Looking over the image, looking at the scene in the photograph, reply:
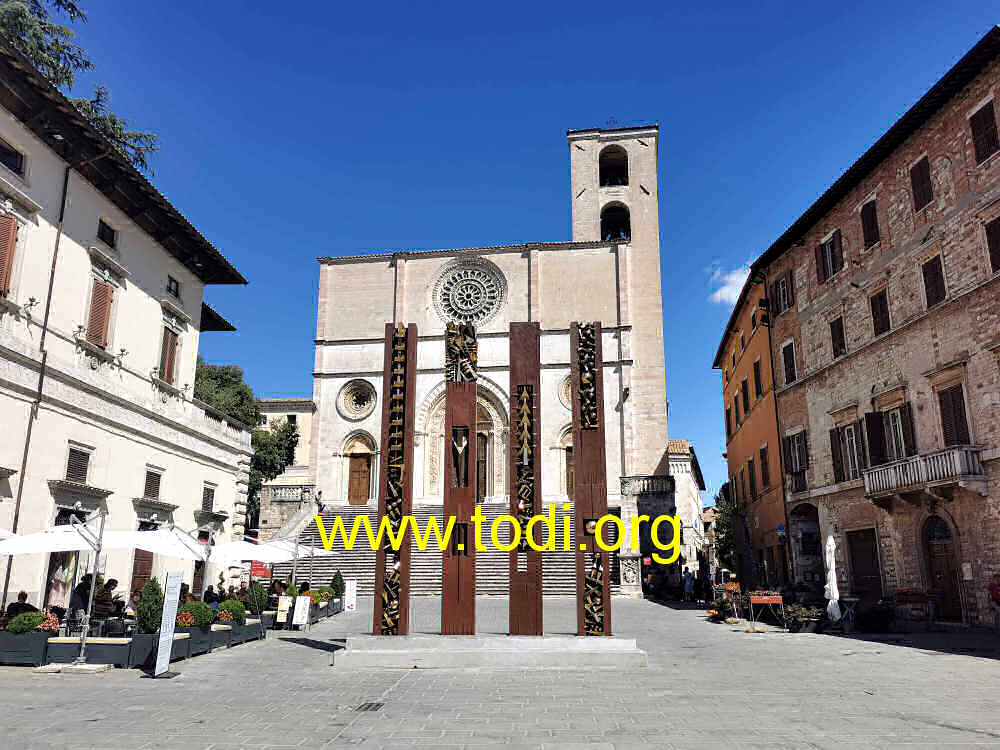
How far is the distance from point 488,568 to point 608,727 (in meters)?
21.3

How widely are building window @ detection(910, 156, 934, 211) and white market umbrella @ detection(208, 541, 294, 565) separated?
61.7 ft

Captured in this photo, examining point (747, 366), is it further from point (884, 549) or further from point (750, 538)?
point (884, 549)

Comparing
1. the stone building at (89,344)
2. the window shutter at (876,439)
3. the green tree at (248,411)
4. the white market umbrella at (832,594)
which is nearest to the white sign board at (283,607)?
the stone building at (89,344)

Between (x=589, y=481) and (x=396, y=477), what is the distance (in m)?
3.32

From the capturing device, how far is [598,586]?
12211 mm

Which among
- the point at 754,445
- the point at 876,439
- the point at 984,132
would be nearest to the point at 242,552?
the point at 876,439

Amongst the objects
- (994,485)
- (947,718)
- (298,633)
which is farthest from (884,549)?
(298,633)

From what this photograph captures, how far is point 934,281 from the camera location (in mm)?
18672

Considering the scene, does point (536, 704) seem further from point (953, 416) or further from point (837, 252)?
point (837, 252)

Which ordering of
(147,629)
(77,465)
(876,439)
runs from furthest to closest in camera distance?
1. (876,439)
2. (77,465)
3. (147,629)

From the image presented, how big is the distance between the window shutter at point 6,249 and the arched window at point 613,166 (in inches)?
1359

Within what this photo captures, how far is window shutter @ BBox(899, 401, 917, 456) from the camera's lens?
19188mm

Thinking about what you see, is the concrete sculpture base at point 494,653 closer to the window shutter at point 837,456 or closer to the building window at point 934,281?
the building window at point 934,281

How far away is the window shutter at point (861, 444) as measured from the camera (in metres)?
20.9
